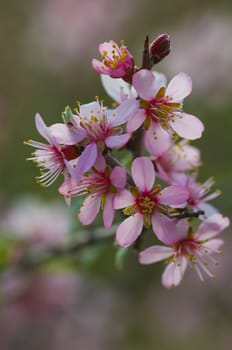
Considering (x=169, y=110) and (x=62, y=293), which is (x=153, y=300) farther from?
(x=169, y=110)

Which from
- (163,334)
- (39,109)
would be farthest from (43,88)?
(163,334)

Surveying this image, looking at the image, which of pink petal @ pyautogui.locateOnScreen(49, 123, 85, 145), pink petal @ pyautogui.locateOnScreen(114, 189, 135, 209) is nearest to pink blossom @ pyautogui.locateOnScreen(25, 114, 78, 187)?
pink petal @ pyautogui.locateOnScreen(49, 123, 85, 145)

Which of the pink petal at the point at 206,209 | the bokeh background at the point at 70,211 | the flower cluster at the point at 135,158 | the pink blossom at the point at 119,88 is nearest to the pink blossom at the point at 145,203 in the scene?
the flower cluster at the point at 135,158

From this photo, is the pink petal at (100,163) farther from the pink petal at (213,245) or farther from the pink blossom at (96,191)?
the pink petal at (213,245)

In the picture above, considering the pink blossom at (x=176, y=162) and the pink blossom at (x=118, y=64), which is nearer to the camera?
the pink blossom at (x=118, y=64)

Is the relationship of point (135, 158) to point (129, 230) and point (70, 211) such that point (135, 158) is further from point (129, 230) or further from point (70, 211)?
point (70, 211)

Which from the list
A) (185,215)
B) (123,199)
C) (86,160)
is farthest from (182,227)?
(86,160)
